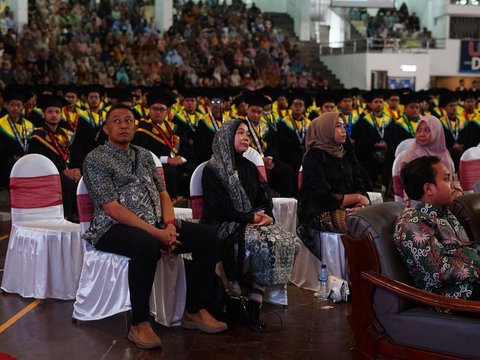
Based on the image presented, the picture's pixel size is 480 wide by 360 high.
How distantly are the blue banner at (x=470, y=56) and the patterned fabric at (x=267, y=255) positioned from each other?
22287 mm

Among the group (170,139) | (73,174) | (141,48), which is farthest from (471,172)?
(141,48)

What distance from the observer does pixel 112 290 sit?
543 centimetres

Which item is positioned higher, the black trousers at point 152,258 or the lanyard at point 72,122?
the lanyard at point 72,122

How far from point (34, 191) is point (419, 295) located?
356cm

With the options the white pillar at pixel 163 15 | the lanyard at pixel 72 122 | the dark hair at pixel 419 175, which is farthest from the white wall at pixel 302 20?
the dark hair at pixel 419 175

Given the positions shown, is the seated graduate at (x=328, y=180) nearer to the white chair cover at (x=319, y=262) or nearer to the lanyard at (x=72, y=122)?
the white chair cover at (x=319, y=262)

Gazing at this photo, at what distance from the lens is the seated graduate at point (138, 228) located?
5.18 metres

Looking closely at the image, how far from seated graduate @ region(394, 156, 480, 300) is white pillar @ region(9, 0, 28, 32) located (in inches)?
726

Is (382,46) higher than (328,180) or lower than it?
higher

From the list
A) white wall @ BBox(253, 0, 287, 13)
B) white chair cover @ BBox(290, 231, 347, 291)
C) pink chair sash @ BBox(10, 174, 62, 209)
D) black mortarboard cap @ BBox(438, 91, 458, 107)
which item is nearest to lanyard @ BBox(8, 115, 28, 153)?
pink chair sash @ BBox(10, 174, 62, 209)

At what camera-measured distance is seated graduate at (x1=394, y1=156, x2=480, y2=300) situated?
4223mm

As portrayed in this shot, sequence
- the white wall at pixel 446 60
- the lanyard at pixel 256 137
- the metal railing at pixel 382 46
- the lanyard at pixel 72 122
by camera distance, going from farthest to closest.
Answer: the white wall at pixel 446 60 < the metal railing at pixel 382 46 < the lanyard at pixel 72 122 < the lanyard at pixel 256 137

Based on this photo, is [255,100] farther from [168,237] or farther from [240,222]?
[168,237]

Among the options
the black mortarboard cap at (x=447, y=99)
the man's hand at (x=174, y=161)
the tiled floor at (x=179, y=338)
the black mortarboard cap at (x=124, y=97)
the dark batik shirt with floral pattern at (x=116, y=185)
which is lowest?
the tiled floor at (x=179, y=338)
